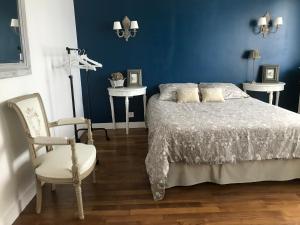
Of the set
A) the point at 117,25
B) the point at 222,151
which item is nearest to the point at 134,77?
the point at 117,25

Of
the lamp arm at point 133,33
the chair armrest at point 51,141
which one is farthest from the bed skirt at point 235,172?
the lamp arm at point 133,33

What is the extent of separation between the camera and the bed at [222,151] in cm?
229

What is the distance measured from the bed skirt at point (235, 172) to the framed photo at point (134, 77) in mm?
2185

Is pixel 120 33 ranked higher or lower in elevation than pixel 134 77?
higher

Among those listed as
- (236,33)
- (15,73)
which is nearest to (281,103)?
(236,33)

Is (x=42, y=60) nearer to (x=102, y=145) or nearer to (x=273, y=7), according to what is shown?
(x=102, y=145)

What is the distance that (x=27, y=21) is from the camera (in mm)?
2434

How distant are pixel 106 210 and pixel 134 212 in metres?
0.24

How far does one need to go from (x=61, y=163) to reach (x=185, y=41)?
303 centimetres

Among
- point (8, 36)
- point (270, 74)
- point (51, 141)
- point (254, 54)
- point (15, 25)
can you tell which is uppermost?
point (15, 25)

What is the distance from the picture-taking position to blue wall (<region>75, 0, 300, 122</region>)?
13.5 feet

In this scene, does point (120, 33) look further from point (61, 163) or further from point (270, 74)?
point (61, 163)

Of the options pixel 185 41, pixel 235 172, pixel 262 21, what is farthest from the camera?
pixel 185 41

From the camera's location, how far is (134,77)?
4.25m
